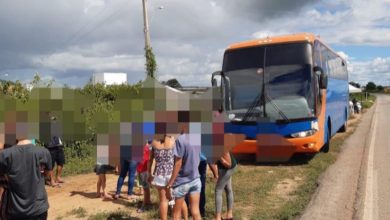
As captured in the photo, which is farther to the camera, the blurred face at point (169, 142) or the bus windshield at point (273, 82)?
the bus windshield at point (273, 82)

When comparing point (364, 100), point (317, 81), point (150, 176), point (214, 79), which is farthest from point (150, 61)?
point (364, 100)

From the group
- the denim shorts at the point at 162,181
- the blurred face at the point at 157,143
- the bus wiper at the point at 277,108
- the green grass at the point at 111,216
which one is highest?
the bus wiper at the point at 277,108

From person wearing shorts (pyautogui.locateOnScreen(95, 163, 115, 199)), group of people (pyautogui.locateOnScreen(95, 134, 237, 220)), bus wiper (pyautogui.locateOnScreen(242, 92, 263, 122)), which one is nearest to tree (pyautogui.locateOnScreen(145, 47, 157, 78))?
bus wiper (pyautogui.locateOnScreen(242, 92, 263, 122))

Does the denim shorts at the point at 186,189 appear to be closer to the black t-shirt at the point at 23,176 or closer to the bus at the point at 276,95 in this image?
the black t-shirt at the point at 23,176

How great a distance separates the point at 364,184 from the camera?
9.66m

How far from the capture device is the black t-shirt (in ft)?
14.6

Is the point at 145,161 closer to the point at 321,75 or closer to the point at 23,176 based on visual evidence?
the point at 23,176

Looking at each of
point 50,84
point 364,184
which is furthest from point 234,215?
point 50,84

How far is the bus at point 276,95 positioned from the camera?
39.7ft

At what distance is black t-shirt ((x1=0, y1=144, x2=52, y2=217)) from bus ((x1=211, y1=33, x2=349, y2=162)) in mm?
7643

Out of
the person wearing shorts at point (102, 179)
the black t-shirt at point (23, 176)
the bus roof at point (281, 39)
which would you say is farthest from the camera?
the bus roof at point (281, 39)

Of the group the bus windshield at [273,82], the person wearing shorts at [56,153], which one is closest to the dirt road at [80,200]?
the person wearing shorts at [56,153]

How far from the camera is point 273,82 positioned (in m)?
12.4

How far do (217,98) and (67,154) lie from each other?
7587mm
